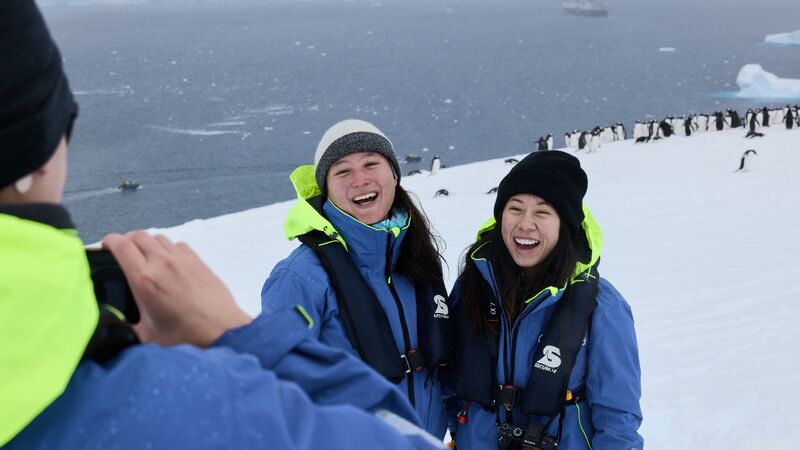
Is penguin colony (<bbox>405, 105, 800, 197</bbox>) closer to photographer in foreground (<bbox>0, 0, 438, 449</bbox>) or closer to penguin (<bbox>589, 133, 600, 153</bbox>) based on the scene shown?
penguin (<bbox>589, 133, 600, 153</bbox>)

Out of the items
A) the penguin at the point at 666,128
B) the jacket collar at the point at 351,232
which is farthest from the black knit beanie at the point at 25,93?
the penguin at the point at 666,128

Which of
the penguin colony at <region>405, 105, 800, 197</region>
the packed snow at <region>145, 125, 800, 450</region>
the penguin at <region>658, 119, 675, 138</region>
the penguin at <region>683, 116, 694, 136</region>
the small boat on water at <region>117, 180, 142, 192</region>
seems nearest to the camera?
the packed snow at <region>145, 125, 800, 450</region>

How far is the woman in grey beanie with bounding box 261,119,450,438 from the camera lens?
82.7 inches

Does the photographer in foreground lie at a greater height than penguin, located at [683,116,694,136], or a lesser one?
greater

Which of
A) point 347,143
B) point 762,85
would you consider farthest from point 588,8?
point 347,143

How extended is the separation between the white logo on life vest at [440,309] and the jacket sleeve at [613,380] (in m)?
0.47

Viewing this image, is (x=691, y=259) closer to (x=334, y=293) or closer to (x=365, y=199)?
(x=365, y=199)

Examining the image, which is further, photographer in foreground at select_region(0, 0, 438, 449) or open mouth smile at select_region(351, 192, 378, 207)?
open mouth smile at select_region(351, 192, 378, 207)

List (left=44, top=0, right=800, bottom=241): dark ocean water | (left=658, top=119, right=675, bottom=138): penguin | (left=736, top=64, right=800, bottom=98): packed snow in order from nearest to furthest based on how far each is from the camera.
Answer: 1. (left=658, top=119, right=675, bottom=138): penguin
2. (left=44, top=0, right=800, bottom=241): dark ocean water
3. (left=736, top=64, right=800, bottom=98): packed snow

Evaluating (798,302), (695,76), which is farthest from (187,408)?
(695,76)

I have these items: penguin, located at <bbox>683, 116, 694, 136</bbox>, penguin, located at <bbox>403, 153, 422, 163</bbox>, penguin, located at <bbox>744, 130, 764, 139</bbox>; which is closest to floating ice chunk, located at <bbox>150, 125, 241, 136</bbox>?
penguin, located at <bbox>403, 153, 422, 163</bbox>

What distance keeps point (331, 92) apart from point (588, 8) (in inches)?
3004

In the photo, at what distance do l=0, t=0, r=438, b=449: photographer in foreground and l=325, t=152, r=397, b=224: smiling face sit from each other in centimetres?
154

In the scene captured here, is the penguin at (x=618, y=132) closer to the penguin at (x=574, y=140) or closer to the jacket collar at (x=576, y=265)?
the penguin at (x=574, y=140)
